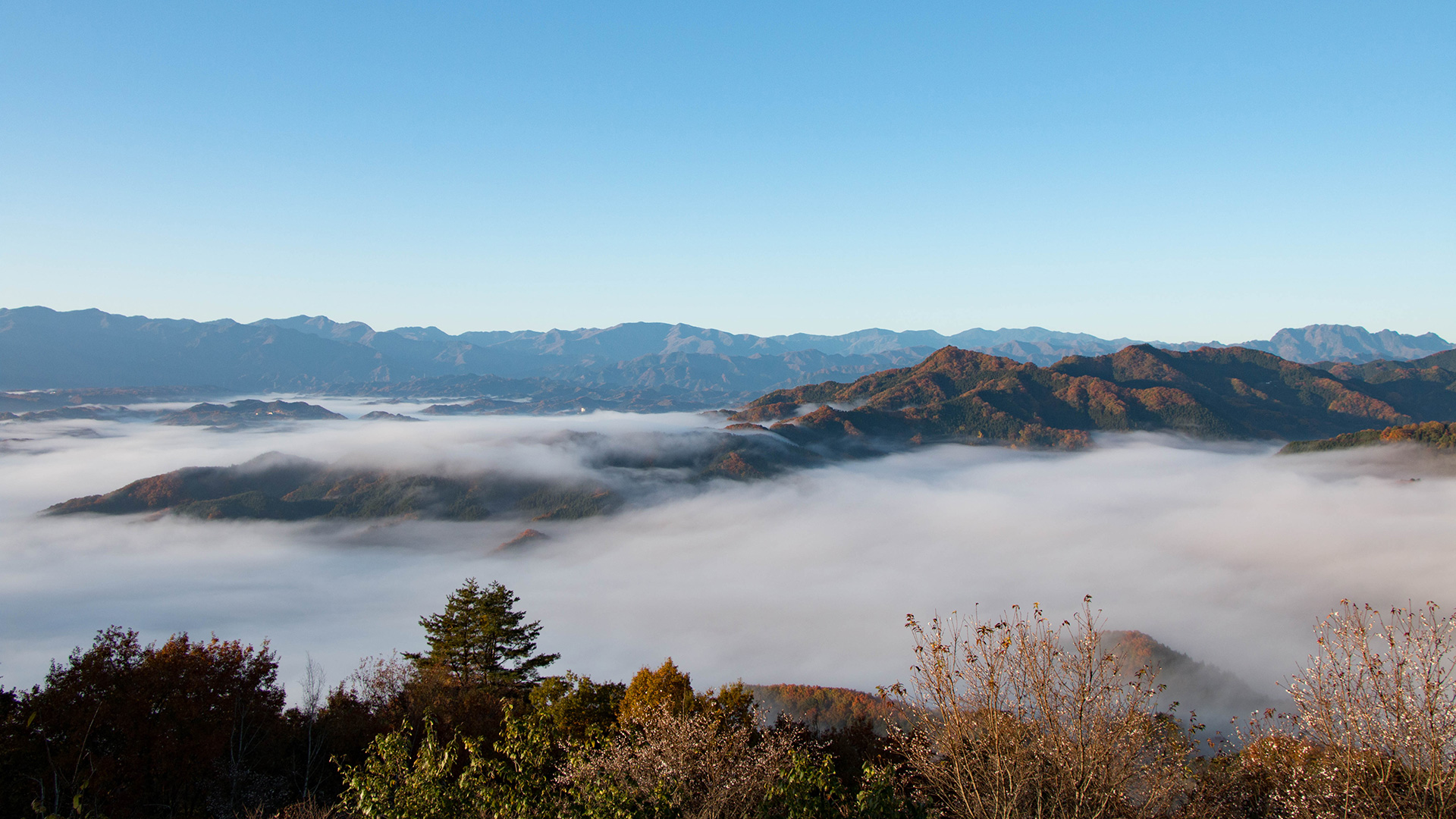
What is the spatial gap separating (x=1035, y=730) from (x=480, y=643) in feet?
190

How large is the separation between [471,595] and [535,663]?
373 inches

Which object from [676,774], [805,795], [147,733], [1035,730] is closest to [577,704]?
[147,733]

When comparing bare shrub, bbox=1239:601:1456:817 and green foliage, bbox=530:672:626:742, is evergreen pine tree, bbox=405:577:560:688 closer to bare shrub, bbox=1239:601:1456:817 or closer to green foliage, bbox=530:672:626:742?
green foliage, bbox=530:672:626:742

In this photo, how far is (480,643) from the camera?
6875 cm

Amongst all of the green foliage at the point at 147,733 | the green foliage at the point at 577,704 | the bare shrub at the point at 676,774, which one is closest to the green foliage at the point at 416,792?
the bare shrub at the point at 676,774

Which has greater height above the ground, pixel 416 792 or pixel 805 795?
pixel 416 792

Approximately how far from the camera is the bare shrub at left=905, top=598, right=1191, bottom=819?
21.4m

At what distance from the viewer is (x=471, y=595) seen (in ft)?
236

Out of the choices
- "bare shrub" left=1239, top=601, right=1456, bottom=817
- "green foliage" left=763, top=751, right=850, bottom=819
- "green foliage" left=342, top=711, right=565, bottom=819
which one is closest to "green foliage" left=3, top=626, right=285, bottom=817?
"green foliage" left=342, top=711, right=565, bottom=819

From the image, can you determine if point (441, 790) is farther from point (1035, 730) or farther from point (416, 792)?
point (1035, 730)

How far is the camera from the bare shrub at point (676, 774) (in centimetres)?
2016

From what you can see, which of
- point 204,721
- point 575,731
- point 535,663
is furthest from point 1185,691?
point 204,721

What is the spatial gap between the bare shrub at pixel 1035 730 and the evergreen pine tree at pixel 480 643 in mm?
51175

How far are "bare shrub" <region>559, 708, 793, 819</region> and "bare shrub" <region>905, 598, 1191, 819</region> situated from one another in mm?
5463
